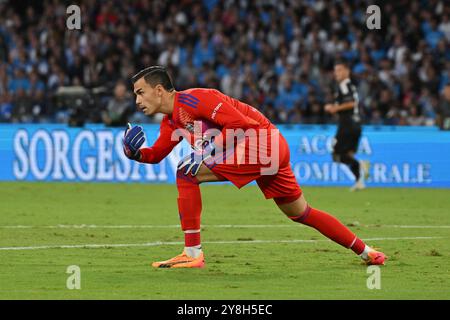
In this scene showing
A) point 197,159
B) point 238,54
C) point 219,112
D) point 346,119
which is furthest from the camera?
point 238,54

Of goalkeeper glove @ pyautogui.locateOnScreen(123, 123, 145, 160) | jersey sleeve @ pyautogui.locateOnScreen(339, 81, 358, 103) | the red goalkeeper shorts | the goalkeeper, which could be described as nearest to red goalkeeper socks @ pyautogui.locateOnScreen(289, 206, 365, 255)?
the goalkeeper

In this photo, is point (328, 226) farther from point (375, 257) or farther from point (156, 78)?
point (156, 78)

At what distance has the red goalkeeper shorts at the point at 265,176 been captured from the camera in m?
9.33

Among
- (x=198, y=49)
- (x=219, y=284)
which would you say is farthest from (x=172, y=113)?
(x=198, y=49)

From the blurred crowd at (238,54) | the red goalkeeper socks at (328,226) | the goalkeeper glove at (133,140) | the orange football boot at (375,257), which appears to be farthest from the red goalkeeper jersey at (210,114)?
the blurred crowd at (238,54)

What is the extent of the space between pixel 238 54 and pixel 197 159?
55.9 feet

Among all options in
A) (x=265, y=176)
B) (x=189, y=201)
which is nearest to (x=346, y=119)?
(x=265, y=176)

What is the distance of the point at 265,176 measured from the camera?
9406mm

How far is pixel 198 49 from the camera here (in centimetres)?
2689

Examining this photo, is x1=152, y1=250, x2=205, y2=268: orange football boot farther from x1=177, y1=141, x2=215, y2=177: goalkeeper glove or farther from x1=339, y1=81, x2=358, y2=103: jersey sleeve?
x1=339, y1=81, x2=358, y2=103: jersey sleeve

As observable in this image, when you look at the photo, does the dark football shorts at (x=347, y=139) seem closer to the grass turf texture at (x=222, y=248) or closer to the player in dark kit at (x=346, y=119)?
the player in dark kit at (x=346, y=119)

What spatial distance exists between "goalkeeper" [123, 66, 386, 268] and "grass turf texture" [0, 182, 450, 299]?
0.37m

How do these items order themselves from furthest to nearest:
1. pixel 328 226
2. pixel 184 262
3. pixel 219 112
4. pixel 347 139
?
pixel 347 139 → pixel 184 262 → pixel 328 226 → pixel 219 112

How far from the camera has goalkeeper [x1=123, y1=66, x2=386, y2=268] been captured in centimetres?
933
